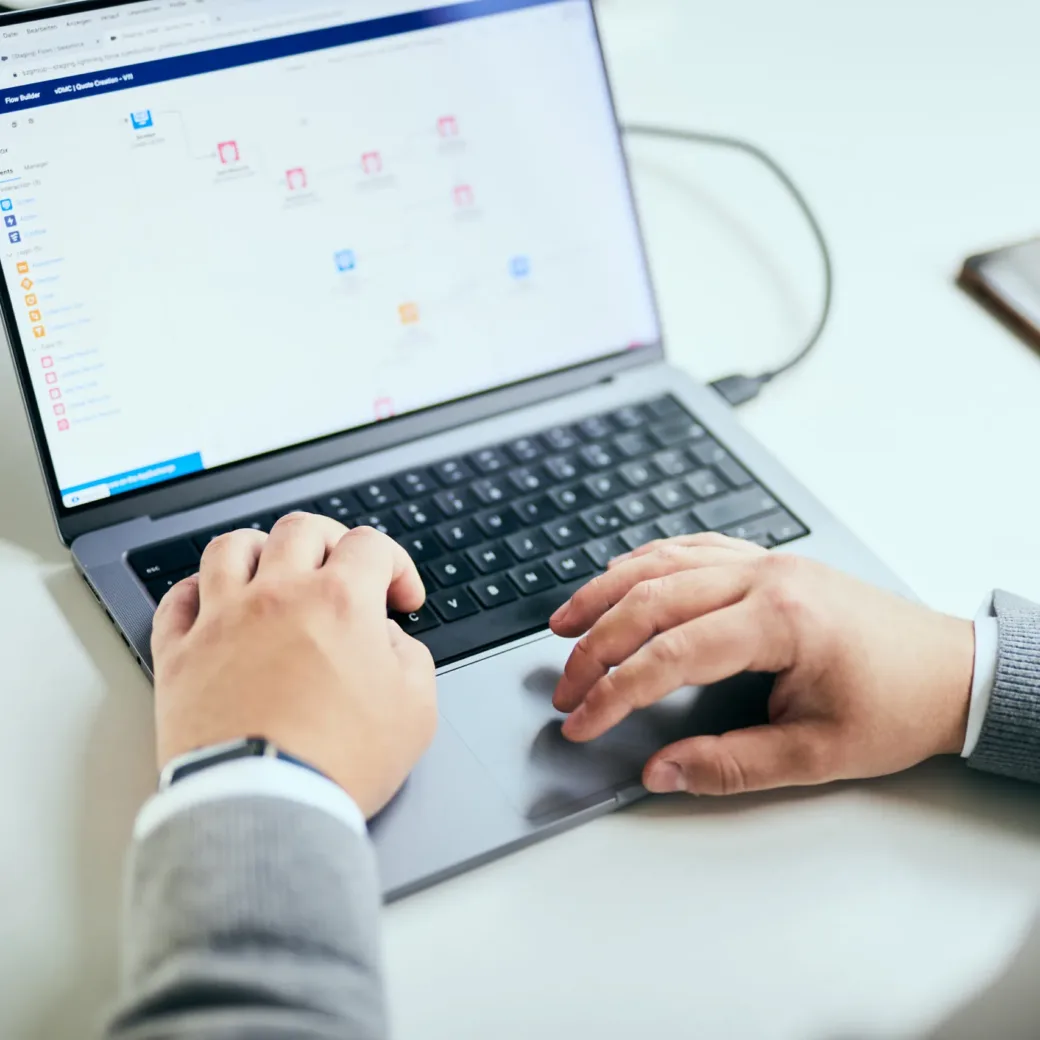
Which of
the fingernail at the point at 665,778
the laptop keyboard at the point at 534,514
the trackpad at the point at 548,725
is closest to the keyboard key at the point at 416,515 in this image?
the laptop keyboard at the point at 534,514

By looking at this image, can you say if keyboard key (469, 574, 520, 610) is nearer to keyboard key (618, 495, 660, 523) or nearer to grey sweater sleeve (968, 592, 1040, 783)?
keyboard key (618, 495, 660, 523)

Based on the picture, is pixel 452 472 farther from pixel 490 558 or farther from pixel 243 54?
pixel 243 54

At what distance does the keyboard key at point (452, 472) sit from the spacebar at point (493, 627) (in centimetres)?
10

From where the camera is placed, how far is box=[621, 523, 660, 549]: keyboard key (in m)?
0.67

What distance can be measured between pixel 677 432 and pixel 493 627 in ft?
0.67

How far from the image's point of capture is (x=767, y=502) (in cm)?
70

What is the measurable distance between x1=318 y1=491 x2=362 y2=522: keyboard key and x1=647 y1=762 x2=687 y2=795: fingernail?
235mm

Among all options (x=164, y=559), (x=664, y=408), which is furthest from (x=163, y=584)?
(x=664, y=408)

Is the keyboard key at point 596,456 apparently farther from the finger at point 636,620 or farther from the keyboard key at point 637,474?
the finger at point 636,620

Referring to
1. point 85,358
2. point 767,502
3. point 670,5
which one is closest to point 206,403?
point 85,358

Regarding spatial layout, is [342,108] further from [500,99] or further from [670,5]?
[670,5]

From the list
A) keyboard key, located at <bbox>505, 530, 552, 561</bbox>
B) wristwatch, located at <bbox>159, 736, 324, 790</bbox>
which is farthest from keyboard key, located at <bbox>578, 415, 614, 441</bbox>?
wristwatch, located at <bbox>159, 736, 324, 790</bbox>

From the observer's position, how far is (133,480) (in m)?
0.65

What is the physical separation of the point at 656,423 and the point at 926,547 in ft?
0.59
